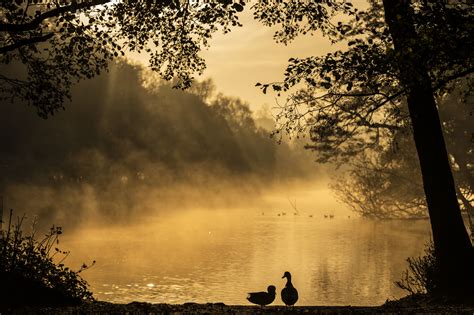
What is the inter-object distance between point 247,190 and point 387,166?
55.1 metres

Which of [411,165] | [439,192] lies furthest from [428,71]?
[411,165]

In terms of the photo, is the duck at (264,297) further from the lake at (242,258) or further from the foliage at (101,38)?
the lake at (242,258)

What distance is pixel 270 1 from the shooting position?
15836 millimetres

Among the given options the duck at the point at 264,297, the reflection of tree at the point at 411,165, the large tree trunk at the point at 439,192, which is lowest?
the duck at the point at 264,297

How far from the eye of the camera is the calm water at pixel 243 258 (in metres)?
31.5

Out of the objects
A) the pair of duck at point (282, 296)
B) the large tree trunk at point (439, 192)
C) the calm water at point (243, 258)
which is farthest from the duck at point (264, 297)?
the calm water at point (243, 258)

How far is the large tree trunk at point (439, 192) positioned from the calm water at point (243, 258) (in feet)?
52.8

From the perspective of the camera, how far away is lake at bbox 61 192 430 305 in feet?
103

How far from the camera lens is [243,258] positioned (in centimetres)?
4359

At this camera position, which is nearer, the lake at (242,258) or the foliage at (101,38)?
the foliage at (101,38)

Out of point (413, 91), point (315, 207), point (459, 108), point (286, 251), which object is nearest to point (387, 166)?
point (459, 108)

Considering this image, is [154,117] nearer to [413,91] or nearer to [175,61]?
[175,61]

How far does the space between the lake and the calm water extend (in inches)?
2.5

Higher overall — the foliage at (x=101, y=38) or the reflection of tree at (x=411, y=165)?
the reflection of tree at (x=411, y=165)
